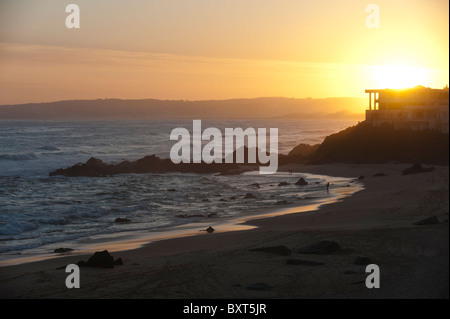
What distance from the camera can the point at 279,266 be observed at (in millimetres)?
12047

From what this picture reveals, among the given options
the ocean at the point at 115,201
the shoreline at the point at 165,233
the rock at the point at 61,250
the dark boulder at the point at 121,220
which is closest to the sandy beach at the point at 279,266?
the shoreline at the point at 165,233

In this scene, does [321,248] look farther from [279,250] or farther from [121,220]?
[121,220]

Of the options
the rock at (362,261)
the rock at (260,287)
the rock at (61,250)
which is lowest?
the rock at (61,250)

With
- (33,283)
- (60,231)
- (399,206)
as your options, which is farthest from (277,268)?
(60,231)

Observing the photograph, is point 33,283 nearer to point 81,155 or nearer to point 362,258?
point 362,258

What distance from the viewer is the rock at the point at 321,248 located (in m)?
12.9

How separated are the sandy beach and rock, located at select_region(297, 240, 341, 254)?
0.51 ft

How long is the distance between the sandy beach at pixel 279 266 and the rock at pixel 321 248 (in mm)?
156

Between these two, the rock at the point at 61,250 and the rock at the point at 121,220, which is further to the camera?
the rock at the point at 121,220

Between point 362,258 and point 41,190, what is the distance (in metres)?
25.0

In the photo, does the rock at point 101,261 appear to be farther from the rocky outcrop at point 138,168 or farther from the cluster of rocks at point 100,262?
the rocky outcrop at point 138,168
